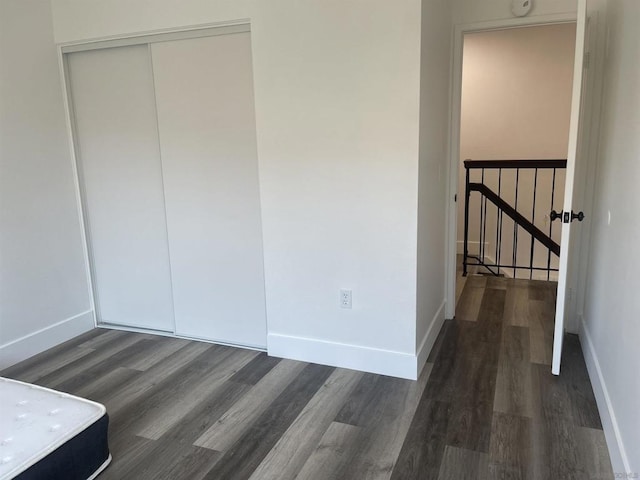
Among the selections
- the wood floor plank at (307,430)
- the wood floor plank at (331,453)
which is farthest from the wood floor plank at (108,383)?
the wood floor plank at (331,453)

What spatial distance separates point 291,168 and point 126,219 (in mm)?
1399

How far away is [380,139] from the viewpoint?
7.97ft

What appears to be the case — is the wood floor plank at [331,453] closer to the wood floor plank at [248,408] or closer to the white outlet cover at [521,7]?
the wood floor plank at [248,408]

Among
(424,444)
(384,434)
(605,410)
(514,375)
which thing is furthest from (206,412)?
(605,410)

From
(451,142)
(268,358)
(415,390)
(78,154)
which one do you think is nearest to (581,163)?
(451,142)

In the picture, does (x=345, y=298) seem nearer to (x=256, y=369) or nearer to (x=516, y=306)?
(x=256, y=369)

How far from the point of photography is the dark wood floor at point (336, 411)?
6.24 ft

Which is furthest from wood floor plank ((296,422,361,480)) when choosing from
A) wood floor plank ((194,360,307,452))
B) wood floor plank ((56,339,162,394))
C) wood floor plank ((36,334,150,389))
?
wood floor plank ((36,334,150,389))

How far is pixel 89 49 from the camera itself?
3111mm

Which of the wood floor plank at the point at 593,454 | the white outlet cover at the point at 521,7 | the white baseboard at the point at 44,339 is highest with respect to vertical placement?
the white outlet cover at the point at 521,7

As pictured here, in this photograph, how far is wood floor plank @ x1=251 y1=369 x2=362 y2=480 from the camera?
74.4 inches

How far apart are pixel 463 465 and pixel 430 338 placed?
1123mm

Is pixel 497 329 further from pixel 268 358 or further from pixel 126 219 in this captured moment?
pixel 126 219

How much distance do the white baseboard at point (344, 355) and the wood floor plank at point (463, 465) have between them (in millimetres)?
645
